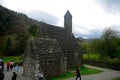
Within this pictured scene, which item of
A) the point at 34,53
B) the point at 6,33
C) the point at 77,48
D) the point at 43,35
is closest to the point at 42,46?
the point at 34,53

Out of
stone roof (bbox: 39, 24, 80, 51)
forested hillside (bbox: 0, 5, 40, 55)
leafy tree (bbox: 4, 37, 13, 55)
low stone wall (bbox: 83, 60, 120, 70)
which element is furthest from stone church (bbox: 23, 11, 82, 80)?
forested hillside (bbox: 0, 5, 40, 55)

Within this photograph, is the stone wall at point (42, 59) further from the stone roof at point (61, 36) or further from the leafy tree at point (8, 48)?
→ the leafy tree at point (8, 48)

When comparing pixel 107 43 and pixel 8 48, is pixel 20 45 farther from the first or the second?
pixel 107 43

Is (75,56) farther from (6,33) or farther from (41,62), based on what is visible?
(6,33)

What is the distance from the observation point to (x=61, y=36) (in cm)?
4288

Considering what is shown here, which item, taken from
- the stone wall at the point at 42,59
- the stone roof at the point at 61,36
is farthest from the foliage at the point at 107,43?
the stone wall at the point at 42,59

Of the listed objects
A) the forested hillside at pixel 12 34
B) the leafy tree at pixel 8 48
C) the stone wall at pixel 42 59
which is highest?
the forested hillside at pixel 12 34

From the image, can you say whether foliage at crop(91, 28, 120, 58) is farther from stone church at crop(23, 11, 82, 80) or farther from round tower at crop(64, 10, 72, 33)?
stone church at crop(23, 11, 82, 80)

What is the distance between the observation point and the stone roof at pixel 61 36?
130ft

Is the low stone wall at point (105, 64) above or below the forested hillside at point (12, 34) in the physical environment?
below

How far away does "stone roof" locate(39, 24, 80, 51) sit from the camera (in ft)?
130

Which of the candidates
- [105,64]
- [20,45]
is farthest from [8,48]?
[105,64]

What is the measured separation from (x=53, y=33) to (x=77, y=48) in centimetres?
717

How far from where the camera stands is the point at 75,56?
44031mm
